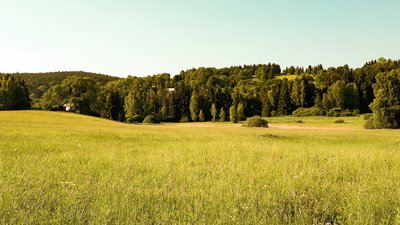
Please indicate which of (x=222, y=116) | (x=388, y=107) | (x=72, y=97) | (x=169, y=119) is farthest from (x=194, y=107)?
(x=388, y=107)

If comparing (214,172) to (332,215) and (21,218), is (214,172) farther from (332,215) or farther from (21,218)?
(21,218)

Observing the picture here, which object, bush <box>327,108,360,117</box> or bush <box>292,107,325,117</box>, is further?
bush <box>292,107,325,117</box>

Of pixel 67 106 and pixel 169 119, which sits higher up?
pixel 67 106

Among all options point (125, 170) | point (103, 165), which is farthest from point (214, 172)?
point (103, 165)

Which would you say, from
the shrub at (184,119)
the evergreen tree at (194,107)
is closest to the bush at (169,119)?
the shrub at (184,119)

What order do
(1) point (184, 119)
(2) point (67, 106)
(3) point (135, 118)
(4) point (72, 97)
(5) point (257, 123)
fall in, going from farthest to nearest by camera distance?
(1) point (184, 119), (3) point (135, 118), (2) point (67, 106), (4) point (72, 97), (5) point (257, 123)

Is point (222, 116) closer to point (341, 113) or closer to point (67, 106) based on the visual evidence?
point (341, 113)

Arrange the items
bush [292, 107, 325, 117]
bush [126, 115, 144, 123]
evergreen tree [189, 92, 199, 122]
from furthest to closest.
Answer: evergreen tree [189, 92, 199, 122]
bush [292, 107, 325, 117]
bush [126, 115, 144, 123]

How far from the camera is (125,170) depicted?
1118cm

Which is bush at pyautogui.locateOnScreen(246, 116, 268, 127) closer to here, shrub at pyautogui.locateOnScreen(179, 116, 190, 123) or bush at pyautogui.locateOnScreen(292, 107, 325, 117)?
bush at pyautogui.locateOnScreen(292, 107, 325, 117)

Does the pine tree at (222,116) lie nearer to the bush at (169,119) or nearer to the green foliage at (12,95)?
the bush at (169,119)

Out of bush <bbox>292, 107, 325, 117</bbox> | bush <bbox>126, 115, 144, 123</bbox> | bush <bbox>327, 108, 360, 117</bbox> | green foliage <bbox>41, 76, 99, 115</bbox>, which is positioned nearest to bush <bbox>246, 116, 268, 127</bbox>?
bush <bbox>126, 115, 144, 123</bbox>

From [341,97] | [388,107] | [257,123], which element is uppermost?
[341,97]

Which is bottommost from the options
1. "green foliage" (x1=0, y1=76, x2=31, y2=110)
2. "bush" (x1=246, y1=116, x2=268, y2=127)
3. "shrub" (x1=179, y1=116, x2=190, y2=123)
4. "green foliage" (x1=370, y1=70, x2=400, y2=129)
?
"shrub" (x1=179, y1=116, x2=190, y2=123)
